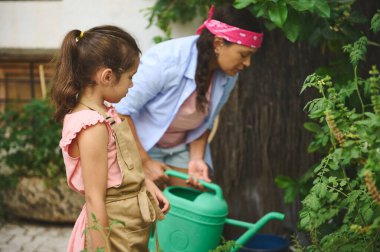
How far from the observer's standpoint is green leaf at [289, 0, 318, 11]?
Answer: 254cm

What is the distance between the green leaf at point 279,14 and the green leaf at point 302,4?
43mm

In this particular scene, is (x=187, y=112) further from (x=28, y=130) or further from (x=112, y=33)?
(x=28, y=130)

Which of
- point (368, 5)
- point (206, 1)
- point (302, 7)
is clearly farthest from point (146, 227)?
point (368, 5)

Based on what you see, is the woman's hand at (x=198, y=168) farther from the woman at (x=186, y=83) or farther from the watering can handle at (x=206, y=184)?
the watering can handle at (x=206, y=184)

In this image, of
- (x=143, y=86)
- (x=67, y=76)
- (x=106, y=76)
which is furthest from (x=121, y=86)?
(x=143, y=86)

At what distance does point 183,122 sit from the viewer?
306 cm

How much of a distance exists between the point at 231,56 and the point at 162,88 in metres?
0.37

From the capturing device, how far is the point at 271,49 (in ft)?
13.1

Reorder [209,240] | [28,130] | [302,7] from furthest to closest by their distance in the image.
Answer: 1. [28,130]
2. [209,240]
3. [302,7]

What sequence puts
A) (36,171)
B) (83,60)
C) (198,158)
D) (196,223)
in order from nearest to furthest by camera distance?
(83,60) → (196,223) → (198,158) → (36,171)

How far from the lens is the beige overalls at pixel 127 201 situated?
2098 mm

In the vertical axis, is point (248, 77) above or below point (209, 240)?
above

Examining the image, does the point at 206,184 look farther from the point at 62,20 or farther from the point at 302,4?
the point at 62,20

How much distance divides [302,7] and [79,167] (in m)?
1.17
